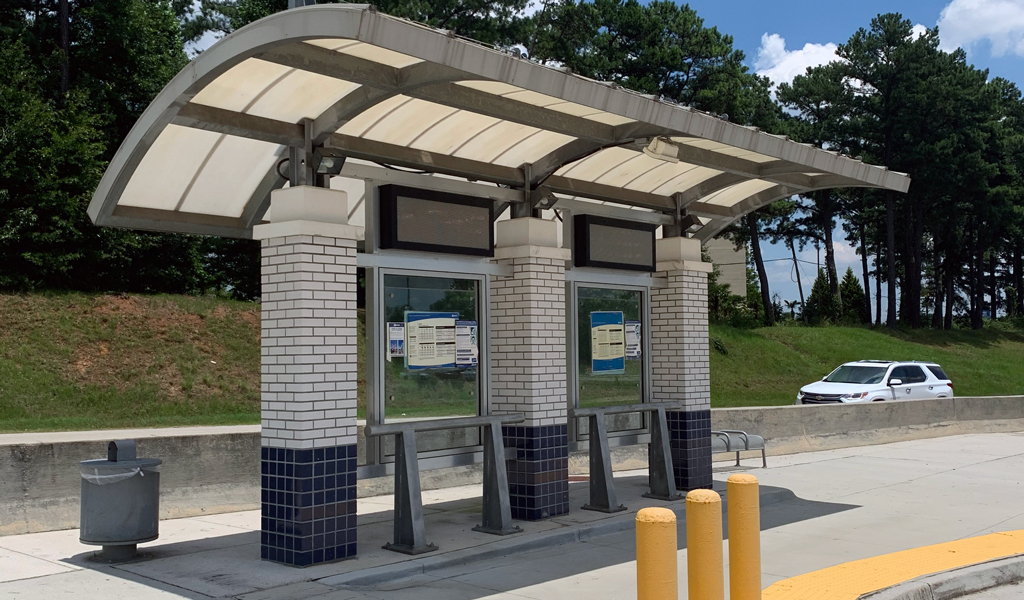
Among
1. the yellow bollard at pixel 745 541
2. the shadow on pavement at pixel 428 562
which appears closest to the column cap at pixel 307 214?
the shadow on pavement at pixel 428 562

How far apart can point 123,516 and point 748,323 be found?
34545mm

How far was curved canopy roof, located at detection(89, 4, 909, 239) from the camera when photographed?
22.9 ft

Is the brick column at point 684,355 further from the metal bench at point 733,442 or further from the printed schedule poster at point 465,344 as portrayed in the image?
the printed schedule poster at point 465,344

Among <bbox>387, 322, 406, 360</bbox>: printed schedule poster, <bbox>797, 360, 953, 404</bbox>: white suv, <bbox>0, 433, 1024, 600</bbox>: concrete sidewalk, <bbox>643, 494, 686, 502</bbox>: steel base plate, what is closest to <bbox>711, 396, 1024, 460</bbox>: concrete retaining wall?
<bbox>797, 360, 953, 404</bbox>: white suv

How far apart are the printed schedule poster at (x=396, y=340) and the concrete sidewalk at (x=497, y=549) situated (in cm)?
177

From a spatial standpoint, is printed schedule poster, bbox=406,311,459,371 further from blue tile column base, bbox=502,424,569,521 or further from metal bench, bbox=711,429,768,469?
metal bench, bbox=711,429,768,469

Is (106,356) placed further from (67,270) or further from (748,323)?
(748,323)

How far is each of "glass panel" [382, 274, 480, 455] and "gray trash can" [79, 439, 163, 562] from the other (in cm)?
213

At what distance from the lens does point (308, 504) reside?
25.7 ft

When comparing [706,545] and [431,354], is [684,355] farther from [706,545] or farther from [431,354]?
[706,545]

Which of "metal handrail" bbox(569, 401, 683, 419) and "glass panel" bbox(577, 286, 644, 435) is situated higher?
"glass panel" bbox(577, 286, 644, 435)

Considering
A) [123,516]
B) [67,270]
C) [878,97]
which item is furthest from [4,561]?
[878,97]

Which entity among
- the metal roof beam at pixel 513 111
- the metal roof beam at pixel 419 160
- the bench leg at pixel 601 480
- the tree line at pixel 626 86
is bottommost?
the bench leg at pixel 601 480

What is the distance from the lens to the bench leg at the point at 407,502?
8.53m
